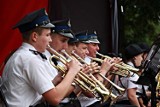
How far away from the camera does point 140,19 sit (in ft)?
47.6

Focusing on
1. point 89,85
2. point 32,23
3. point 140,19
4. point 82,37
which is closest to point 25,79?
point 32,23

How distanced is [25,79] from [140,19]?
9.57m

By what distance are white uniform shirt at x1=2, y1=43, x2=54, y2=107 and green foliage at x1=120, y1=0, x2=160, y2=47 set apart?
5972 mm

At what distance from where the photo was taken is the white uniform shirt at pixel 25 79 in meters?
5.24

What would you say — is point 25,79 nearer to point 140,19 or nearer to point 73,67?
point 73,67

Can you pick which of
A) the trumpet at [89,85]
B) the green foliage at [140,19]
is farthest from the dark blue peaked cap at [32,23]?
the green foliage at [140,19]

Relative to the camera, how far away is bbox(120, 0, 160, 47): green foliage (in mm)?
12906

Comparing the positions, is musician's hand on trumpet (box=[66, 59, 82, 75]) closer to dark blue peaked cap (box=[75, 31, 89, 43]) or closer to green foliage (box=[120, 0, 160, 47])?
dark blue peaked cap (box=[75, 31, 89, 43])

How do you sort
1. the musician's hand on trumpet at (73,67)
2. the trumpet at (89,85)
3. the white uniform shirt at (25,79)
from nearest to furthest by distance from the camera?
1. the white uniform shirt at (25,79)
2. the musician's hand on trumpet at (73,67)
3. the trumpet at (89,85)

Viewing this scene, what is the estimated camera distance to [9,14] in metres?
7.78

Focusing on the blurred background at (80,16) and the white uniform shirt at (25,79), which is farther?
the blurred background at (80,16)

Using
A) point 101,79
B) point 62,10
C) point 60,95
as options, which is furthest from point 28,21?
point 62,10

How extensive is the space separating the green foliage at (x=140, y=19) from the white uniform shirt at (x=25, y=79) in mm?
5972

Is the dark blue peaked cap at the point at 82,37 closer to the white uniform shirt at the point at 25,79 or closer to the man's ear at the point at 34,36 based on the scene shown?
the man's ear at the point at 34,36
